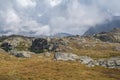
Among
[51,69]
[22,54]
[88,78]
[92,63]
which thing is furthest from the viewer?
[22,54]

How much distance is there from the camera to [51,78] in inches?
3073

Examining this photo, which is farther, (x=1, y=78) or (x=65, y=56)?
(x=65, y=56)

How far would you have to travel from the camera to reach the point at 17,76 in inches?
3088

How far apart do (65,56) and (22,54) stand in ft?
95.2

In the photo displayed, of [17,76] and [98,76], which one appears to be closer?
[17,76]

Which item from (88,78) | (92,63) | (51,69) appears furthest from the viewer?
(92,63)

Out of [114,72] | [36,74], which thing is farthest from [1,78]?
[114,72]

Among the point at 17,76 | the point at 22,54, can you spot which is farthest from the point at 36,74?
the point at 22,54

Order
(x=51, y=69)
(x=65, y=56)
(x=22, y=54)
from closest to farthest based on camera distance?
(x=51, y=69) < (x=65, y=56) < (x=22, y=54)

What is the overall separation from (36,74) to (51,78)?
6956mm

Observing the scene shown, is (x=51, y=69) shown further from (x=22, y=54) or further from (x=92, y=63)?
(x=22, y=54)

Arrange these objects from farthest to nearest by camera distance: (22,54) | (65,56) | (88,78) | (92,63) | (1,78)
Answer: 1. (22,54)
2. (65,56)
3. (92,63)
4. (88,78)
5. (1,78)

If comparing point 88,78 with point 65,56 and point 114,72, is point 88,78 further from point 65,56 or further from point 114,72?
point 65,56

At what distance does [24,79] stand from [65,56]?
5719 centimetres
